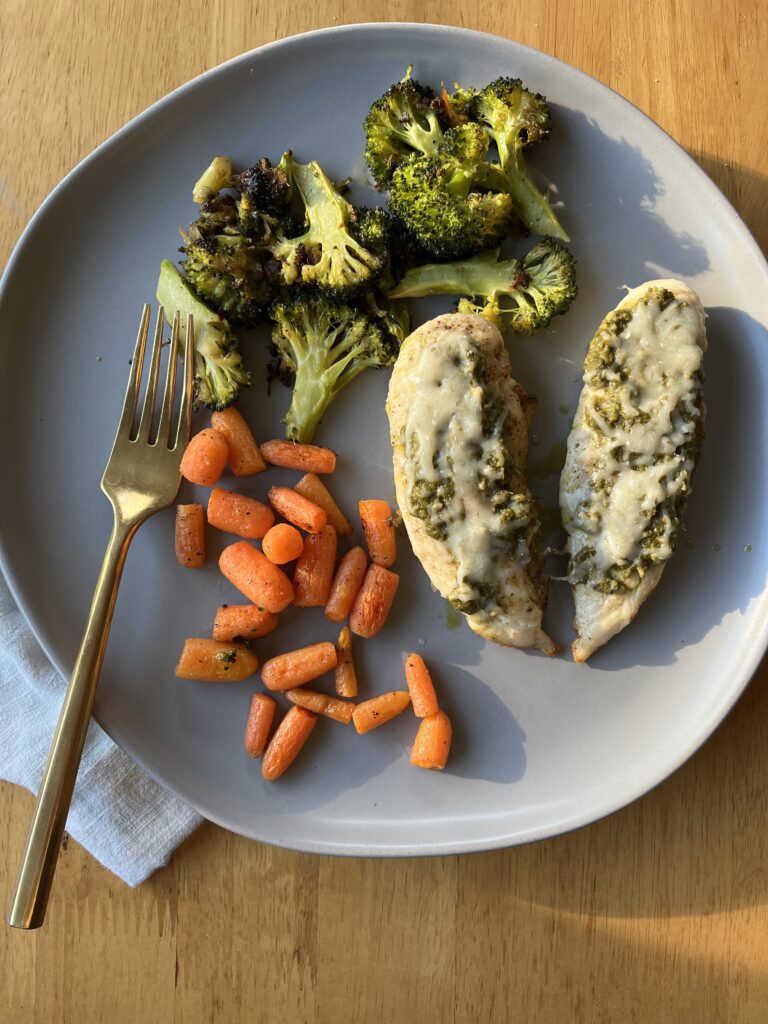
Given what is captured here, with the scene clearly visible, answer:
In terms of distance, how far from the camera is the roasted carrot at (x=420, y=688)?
295 centimetres

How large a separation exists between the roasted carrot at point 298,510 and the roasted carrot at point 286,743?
26.3 inches

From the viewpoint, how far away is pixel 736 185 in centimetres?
309

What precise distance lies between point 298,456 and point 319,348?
15.5 inches

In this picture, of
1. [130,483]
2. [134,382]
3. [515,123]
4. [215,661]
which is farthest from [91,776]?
[515,123]

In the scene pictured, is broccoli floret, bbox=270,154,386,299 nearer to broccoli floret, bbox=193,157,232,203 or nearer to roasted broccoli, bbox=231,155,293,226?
roasted broccoli, bbox=231,155,293,226

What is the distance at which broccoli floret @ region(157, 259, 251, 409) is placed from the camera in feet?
9.66

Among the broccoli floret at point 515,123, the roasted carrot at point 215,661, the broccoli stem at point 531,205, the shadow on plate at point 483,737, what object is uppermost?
the broccoli floret at point 515,123

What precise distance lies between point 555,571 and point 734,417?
0.84 m

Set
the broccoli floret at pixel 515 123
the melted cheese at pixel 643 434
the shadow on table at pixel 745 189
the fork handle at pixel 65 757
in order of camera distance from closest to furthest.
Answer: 1. the fork handle at pixel 65 757
2. the melted cheese at pixel 643 434
3. the broccoli floret at pixel 515 123
4. the shadow on table at pixel 745 189

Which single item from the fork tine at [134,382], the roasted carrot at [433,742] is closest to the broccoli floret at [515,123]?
the fork tine at [134,382]

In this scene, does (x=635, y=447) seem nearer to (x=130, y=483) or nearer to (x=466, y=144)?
(x=466, y=144)

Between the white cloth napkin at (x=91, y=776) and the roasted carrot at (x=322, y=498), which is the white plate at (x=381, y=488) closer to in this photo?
the roasted carrot at (x=322, y=498)

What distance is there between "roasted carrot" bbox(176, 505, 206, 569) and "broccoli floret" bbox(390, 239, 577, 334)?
42.1 inches

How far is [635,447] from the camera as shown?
2744mm
